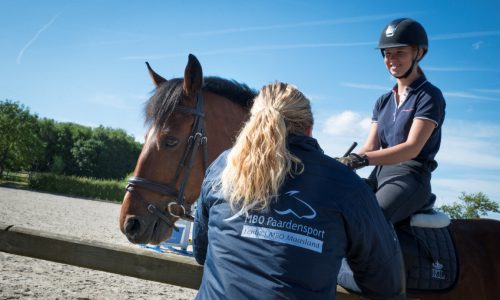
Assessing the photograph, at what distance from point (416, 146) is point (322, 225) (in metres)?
1.34

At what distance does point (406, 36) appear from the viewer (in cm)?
309

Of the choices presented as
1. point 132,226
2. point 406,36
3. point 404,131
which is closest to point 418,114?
point 404,131

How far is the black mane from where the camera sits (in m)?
3.44

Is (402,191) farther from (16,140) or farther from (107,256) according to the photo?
(16,140)

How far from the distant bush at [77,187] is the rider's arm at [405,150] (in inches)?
1686

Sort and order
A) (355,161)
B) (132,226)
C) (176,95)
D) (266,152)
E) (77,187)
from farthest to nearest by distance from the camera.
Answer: (77,187), (176,95), (132,226), (355,161), (266,152)

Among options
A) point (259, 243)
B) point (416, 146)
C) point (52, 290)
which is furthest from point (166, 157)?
point (52, 290)

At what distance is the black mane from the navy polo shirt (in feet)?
4.71

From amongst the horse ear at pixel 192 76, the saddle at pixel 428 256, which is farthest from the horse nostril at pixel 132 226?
the saddle at pixel 428 256

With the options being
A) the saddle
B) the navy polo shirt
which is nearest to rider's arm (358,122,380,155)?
the navy polo shirt

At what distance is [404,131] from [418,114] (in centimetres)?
18

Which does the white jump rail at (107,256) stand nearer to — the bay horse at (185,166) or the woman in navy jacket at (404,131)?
the bay horse at (185,166)

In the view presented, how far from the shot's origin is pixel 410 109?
9.64 ft

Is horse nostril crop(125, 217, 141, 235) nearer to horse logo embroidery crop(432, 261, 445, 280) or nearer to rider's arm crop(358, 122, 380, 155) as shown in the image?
rider's arm crop(358, 122, 380, 155)
